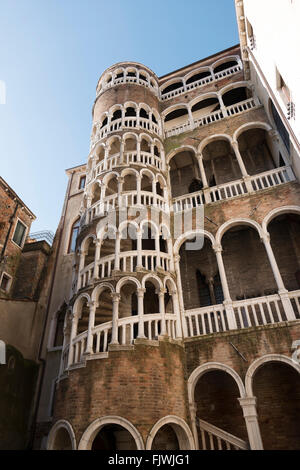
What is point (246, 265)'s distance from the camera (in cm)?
1316

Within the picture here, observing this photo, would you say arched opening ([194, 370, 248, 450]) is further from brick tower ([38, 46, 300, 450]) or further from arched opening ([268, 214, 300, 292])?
Answer: arched opening ([268, 214, 300, 292])

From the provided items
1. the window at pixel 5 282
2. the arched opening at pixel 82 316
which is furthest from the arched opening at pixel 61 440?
the window at pixel 5 282

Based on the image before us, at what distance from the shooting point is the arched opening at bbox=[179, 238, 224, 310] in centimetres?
1326

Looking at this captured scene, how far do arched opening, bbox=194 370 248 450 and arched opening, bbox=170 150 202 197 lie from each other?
975 cm

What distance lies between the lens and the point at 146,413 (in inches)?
312

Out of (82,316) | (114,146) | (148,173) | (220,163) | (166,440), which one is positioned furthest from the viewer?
(220,163)

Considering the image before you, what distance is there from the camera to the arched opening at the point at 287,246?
11953 mm

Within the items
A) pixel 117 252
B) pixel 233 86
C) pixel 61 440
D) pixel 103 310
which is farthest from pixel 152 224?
pixel 233 86

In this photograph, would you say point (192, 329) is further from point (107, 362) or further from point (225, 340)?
point (107, 362)

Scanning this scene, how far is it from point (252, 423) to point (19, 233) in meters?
16.0

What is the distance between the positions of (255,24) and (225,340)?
13.8 metres

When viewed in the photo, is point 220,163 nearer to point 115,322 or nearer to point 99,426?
point 115,322

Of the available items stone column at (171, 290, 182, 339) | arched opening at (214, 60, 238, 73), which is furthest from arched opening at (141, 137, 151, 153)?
arched opening at (214, 60, 238, 73)
